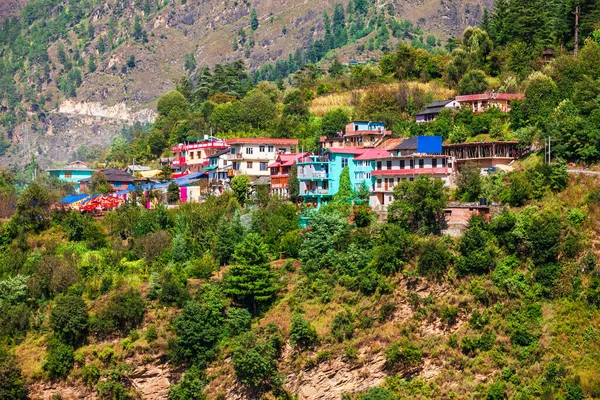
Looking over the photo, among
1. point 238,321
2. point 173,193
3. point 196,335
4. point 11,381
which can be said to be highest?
point 173,193

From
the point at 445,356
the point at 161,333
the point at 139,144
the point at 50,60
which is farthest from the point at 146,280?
the point at 50,60

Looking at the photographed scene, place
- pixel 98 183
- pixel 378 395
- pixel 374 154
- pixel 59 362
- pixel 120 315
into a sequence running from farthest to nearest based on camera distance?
pixel 98 183 < pixel 374 154 < pixel 120 315 < pixel 59 362 < pixel 378 395

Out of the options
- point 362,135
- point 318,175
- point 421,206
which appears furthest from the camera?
point 362,135

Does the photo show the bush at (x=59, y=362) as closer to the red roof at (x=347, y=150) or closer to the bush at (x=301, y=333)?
the bush at (x=301, y=333)

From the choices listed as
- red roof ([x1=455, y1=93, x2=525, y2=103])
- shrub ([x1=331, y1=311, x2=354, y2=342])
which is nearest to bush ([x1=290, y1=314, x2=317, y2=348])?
shrub ([x1=331, y1=311, x2=354, y2=342])

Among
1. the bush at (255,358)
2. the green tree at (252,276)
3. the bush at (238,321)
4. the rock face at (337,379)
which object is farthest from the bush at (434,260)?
the bush at (238,321)

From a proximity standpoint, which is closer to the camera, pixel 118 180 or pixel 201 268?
pixel 201 268

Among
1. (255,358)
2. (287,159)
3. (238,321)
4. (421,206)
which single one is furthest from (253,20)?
(255,358)

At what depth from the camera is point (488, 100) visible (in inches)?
2638

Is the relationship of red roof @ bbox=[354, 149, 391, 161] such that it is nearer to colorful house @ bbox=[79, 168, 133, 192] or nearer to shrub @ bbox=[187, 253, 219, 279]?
shrub @ bbox=[187, 253, 219, 279]

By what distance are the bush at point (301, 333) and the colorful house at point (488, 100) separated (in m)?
25.4

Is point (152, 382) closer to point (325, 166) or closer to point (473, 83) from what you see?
point (325, 166)

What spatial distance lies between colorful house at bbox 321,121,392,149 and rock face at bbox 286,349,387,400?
22036 mm

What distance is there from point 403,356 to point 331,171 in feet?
58.4
